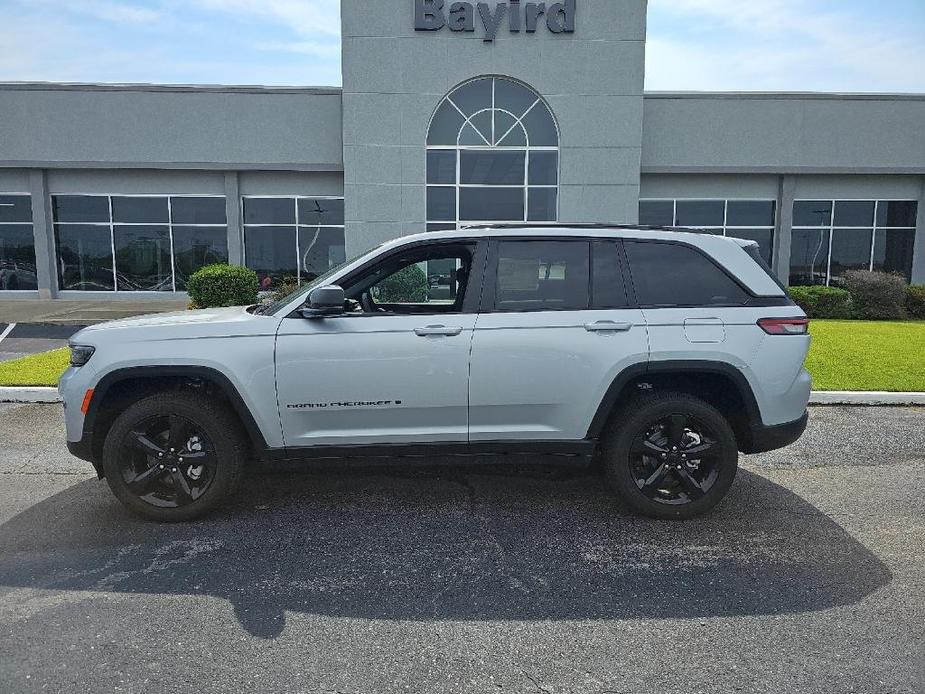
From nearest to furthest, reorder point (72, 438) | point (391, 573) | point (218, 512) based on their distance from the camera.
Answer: point (391, 573) → point (72, 438) → point (218, 512)

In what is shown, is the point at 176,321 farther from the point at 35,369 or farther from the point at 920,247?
the point at 920,247

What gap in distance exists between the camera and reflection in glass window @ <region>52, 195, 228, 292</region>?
840 inches

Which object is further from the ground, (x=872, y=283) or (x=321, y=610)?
(x=872, y=283)

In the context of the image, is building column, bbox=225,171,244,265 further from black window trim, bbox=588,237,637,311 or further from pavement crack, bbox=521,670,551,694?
pavement crack, bbox=521,670,551,694

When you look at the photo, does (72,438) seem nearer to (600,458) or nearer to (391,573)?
(391,573)

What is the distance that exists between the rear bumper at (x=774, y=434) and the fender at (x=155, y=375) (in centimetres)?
330

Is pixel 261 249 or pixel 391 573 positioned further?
pixel 261 249

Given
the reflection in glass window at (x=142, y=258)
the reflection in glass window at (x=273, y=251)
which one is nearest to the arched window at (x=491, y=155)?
the reflection in glass window at (x=273, y=251)

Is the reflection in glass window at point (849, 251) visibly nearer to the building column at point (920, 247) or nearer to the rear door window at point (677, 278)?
the building column at point (920, 247)

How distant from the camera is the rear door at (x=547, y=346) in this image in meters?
4.02

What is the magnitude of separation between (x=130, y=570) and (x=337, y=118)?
18807 millimetres

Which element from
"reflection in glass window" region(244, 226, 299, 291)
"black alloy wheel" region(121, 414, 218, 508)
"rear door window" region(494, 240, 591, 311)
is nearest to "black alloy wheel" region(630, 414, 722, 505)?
"rear door window" region(494, 240, 591, 311)

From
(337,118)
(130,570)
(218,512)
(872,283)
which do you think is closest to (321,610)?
(130,570)

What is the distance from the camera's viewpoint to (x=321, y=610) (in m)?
3.09
